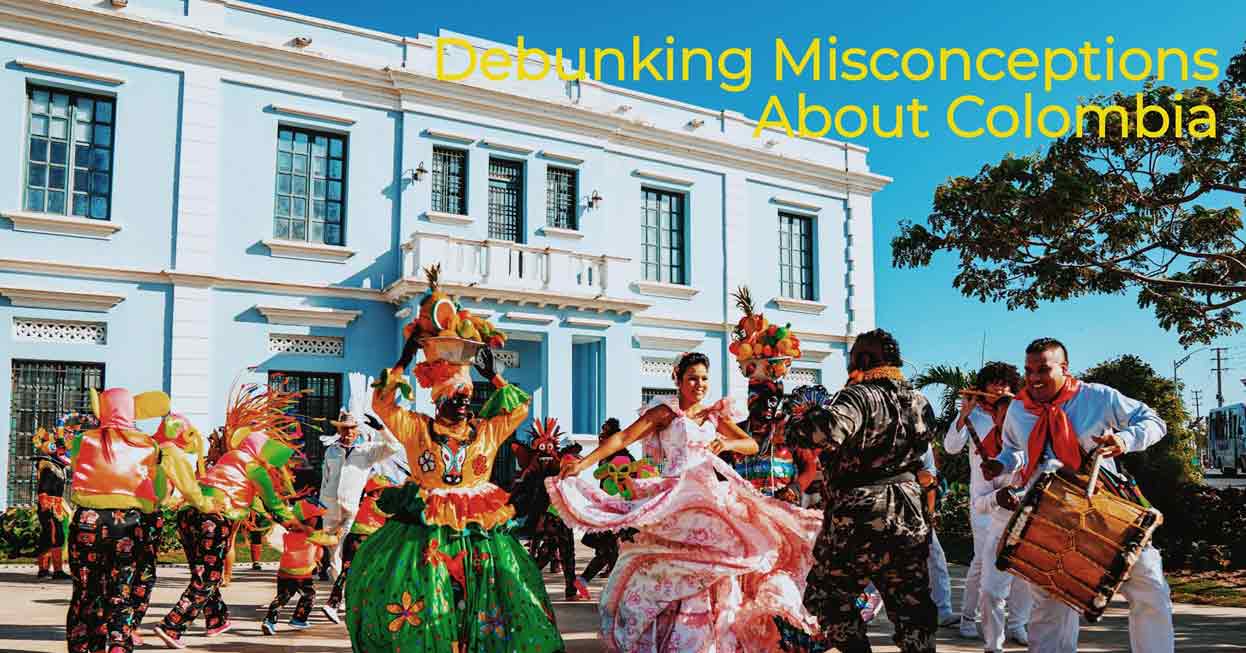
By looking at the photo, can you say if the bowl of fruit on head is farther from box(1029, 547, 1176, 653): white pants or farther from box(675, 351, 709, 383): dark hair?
box(1029, 547, 1176, 653): white pants

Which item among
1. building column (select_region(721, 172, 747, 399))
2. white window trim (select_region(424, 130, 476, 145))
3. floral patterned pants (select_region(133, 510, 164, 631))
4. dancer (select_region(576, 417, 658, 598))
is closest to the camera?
dancer (select_region(576, 417, 658, 598))

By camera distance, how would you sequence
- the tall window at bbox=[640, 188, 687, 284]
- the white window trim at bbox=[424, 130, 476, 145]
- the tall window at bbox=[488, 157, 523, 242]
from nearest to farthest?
Result: the white window trim at bbox=[424, 130, 476, 145] < the tall window at bbox=[488, 157, 523, 242] < the tall window at bbox=[640, 188, 687, 284]

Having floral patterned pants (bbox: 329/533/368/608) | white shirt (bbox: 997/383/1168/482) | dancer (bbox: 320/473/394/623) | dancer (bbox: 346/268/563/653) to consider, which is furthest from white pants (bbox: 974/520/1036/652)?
floral patterned pants (bbox: 329/533/368/608)

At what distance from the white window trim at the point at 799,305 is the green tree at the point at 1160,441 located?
28.2 feet

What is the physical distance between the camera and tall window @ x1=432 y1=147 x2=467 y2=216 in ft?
60.7

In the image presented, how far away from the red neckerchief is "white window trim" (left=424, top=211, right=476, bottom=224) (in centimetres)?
1414

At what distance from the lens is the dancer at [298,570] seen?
7.67 m

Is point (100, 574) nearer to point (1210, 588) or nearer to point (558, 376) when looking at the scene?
point (1210, 588)

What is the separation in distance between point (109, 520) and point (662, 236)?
16371 millimetres

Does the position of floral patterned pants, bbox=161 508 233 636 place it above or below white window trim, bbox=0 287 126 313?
below

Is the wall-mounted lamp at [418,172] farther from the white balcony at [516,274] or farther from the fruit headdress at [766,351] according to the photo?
the fruit headdress at [766,351]

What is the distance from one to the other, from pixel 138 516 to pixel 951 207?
32.7 ft

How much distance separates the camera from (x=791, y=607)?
557 centimetres

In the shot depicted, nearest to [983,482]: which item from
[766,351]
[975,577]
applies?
[975,577]
